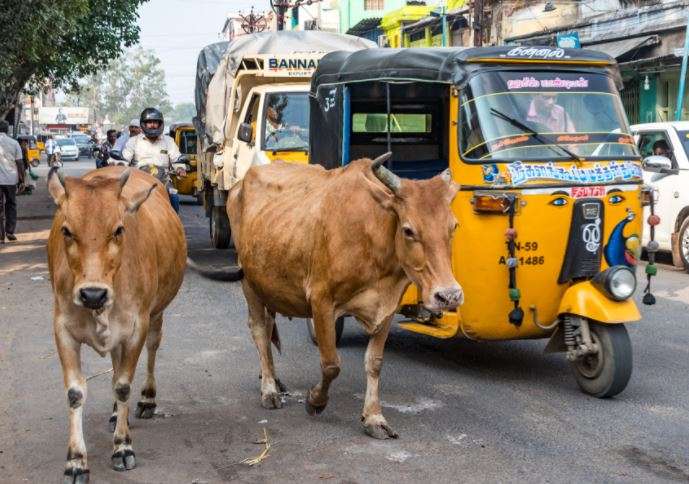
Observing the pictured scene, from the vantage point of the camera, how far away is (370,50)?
27.8ft

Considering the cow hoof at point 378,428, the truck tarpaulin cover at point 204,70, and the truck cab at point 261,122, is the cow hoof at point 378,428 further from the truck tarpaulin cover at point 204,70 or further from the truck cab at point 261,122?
the truck tarpaulin cover at point 204,70

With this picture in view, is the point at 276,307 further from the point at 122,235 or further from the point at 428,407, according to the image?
the point at 122,235

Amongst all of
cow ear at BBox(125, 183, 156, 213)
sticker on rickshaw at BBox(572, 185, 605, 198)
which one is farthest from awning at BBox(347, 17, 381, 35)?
cow ear at BBox(125, 183, 156, 213)

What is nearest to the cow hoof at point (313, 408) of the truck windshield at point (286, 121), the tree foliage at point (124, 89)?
the truck windshield at point (286, 121)

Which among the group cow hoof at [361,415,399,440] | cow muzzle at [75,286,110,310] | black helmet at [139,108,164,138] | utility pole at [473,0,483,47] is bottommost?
cow hoof at [361,415,399,440]

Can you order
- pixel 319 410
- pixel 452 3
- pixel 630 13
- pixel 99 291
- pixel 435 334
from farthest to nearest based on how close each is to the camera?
pixel 452 3 → pixel 630 13 → pixel 435 334 → pixel 319 410 → pixel 99 291

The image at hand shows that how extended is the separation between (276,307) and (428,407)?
126cm

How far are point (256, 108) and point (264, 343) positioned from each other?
7.24 metres

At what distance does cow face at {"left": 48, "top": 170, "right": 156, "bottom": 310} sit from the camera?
509cm

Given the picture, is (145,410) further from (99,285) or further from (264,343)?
(99,285)

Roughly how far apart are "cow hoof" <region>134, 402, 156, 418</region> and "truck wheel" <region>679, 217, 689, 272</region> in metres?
8.78

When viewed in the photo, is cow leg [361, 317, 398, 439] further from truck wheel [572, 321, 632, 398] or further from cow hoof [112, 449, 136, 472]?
truck wheel [572, 321, 632, 398]

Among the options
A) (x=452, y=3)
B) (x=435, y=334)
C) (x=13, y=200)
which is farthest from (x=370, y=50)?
(x=452, y=3)

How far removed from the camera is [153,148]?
11.1 metres
